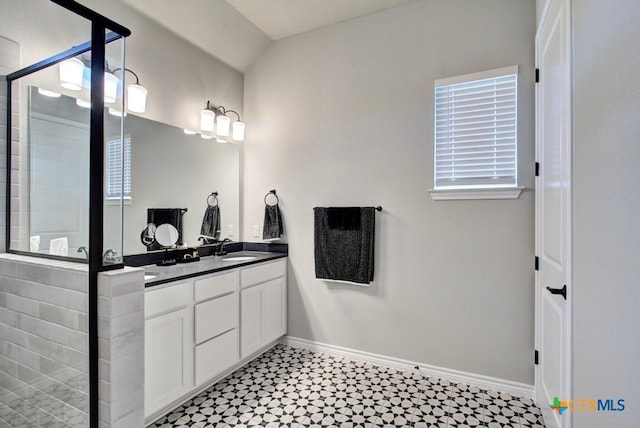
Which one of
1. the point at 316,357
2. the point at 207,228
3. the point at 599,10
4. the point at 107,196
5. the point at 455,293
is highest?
the point at 599,10

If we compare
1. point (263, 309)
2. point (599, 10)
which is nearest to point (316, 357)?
point (263, 309)

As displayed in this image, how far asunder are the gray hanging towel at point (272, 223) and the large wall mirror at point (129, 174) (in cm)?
36

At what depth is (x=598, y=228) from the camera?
110cm

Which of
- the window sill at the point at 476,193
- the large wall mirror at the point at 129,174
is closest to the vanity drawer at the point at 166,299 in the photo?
the large wall mirror at the point at 129,174

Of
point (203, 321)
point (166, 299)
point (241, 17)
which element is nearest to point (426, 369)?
point (203, 321)

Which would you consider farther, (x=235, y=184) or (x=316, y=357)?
(x=235, y=184)

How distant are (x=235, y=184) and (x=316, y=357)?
6.10 feet

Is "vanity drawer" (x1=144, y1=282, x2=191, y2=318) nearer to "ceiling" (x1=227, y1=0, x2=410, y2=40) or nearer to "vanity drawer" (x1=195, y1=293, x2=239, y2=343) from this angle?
"vanity drawer" (x1=195, y1=293, x2=239, y2=343)

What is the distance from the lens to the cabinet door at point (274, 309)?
2932mm

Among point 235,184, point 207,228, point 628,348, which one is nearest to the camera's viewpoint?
point 628,348

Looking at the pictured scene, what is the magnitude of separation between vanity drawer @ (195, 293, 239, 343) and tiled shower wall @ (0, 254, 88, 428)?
0.76 meters

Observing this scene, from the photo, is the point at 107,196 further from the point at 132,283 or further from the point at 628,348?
the point at 628,348

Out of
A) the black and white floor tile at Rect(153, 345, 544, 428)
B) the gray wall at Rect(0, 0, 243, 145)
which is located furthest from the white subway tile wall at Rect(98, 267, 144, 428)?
the gray wall at Rect(0, 0, 243, 145)

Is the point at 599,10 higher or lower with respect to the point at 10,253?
higher
